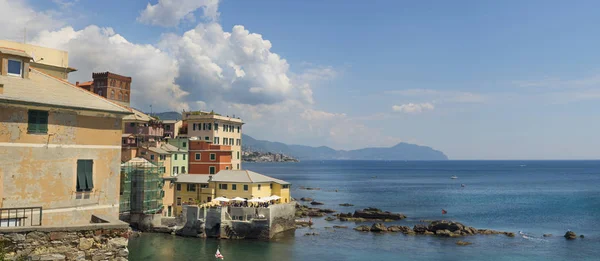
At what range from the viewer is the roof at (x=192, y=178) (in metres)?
70.4

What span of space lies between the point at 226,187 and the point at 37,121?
2057 inches

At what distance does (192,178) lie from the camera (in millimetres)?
71562

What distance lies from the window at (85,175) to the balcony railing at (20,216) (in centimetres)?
169

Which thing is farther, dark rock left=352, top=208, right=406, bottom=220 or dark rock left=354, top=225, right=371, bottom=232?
dark rock left=352, top=208, right=406, bottom=220

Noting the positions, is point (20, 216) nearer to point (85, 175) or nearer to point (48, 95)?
point (85, 175)

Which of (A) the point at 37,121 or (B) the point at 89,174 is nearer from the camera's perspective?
(A) the point at 37,121

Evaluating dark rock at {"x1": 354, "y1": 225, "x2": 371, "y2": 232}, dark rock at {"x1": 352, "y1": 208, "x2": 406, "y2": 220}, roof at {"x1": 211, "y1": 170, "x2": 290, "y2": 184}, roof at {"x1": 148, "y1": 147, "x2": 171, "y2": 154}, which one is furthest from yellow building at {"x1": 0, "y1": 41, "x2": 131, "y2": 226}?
dark rock at {"x1": 352, "y1": 208, "x2": 406, "y2": 220}

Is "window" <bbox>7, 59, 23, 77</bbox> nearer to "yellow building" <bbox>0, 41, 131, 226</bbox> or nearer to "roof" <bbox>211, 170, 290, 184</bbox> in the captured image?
"yellow building" <bbox>0, 41, 131, 226</bbox>

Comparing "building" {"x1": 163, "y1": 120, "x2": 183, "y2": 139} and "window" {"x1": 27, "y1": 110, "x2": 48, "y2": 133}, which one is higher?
"building" {"x1": 163, "y1": 120, "x2": 183, "y2": 139}

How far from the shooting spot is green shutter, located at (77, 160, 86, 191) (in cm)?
1773

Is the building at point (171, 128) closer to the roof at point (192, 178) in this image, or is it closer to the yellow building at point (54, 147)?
the roof at point (192, 178)

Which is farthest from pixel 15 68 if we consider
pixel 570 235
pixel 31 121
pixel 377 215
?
pixel 377 215

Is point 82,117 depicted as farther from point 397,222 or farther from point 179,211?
point 397,222

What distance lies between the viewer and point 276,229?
210 feet
